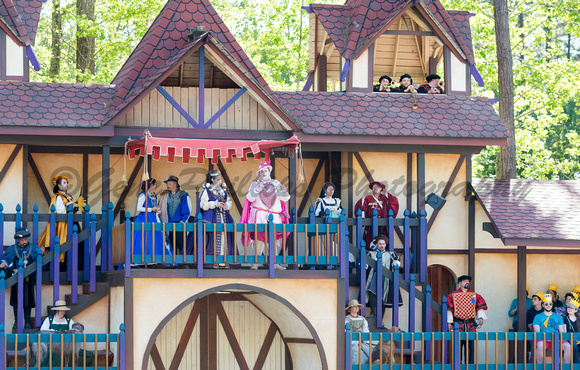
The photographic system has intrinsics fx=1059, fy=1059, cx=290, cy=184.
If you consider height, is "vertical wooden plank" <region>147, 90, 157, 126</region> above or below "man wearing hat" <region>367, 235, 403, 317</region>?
above

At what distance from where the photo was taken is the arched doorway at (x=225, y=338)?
1872cm

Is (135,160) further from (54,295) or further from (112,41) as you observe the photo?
(112,41)

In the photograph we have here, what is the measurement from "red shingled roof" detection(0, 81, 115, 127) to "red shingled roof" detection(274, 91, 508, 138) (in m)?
3.26

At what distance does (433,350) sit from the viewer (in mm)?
16656

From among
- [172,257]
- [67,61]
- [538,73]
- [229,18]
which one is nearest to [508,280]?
[172,257]

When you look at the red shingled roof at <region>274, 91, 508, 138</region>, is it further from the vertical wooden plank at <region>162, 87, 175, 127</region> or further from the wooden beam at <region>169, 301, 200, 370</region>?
the wooden beam at <region>169, 301, 200, 370</region>

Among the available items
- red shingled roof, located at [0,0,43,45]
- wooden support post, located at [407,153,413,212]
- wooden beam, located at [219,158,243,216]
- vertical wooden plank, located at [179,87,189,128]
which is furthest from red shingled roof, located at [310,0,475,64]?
red shingled roof, located at [0,0,43,45]

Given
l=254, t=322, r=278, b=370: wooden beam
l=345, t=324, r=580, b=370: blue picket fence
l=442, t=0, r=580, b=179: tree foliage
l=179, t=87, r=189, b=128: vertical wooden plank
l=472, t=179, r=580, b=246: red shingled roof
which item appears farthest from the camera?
l=442, t=0, r=580, b=179: tree foliage

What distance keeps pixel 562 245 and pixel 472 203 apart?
1861 millimetres

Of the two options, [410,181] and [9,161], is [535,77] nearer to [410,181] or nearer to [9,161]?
[410,181]

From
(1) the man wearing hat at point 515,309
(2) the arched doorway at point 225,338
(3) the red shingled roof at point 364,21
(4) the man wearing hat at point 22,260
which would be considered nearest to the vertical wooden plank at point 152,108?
(4) the man wearing hat at point 22,260

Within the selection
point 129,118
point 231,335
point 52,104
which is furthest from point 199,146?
point 231,335

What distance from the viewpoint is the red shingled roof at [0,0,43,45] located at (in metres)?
19.1

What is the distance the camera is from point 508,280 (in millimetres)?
19578
